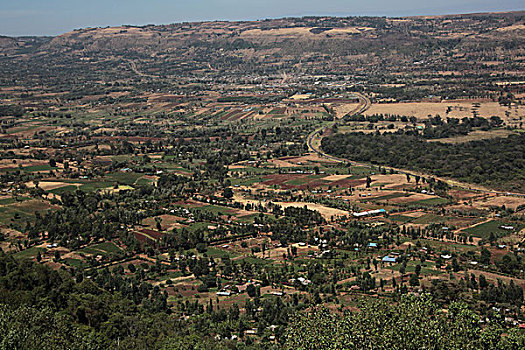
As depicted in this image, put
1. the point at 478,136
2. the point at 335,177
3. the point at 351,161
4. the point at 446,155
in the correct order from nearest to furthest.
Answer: the point at 335,177, the point at 446,155, the point at 351,161, the point at 478,136

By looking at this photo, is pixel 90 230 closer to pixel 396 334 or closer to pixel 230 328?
pixel 230 328

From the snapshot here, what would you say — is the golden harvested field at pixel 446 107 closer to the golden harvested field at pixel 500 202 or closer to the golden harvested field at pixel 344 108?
the golden harvested field at pixel 344 108

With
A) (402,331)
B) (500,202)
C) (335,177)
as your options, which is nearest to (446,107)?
(335,177)

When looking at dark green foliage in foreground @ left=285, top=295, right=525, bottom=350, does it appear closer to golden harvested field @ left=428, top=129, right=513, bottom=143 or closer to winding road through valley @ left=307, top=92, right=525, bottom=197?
winding road through valley @ left=307, top=92, right=525, bottom=197

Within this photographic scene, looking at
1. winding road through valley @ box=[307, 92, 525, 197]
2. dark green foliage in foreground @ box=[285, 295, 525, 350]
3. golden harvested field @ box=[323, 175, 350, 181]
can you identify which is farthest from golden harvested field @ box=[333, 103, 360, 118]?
dark green foliage in foreground @ box=[285, 295, 525, 350]

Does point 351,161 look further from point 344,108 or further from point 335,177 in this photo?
point 344,108

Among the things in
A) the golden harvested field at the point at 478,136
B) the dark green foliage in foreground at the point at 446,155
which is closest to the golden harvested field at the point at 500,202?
the dark green foliage in foreground at the point at 446,155
